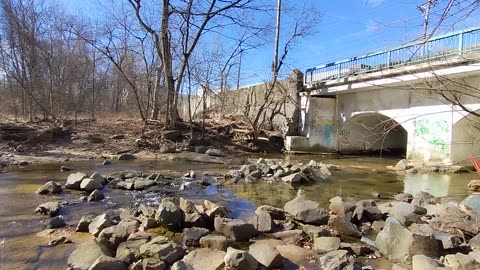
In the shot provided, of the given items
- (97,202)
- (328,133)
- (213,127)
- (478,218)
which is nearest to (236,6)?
(213,127)

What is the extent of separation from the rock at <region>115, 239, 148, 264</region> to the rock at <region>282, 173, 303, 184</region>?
19.2ft

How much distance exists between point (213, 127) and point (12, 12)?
461 inches

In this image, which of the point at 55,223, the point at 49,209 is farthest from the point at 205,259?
the point at 49,209

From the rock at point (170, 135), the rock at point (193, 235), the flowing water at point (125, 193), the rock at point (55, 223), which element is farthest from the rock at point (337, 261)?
the rock at point (170, 135)

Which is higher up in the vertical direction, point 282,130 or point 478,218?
point 282,130

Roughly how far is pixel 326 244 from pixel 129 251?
7.81 ft

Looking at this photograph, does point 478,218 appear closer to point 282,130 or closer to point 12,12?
point 282,130

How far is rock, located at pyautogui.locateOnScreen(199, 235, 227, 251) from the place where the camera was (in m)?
4.54

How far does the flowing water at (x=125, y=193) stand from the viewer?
444 cm

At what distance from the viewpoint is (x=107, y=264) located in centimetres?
369

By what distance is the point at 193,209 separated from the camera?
5.59 meters

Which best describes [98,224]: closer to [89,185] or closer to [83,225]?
[83,225]

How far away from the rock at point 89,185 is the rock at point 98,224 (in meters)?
2.69

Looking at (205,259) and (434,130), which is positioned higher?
(434,130)
